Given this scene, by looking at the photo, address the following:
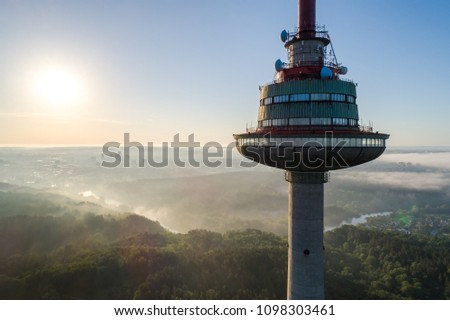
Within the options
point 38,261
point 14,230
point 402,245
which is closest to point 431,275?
point 402,245

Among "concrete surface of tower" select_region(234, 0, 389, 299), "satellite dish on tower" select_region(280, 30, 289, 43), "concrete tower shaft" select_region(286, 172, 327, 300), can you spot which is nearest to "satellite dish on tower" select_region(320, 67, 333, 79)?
"concrete surface of tower" select_region(234, 0, 389, 299)

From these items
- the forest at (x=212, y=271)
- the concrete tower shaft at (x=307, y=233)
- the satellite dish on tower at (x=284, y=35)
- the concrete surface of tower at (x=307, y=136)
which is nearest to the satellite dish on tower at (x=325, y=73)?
the concrete surface of tower at (x=307, y=136)

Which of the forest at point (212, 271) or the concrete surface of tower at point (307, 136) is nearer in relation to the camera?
the concrete surface of tower at point (307, 136)

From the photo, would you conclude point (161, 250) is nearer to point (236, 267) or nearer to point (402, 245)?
point (236, 267)

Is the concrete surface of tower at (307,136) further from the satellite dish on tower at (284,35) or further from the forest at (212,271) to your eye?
the forest at (212,271)

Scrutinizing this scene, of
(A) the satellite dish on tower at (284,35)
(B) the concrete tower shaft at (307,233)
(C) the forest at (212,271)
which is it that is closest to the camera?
(B) the concrete tower shaft at (307,233)

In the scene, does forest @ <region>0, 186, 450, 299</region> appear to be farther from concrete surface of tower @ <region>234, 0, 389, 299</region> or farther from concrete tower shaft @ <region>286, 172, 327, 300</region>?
concrete surface of tower @ <region>234, 0, 389, 299</region>

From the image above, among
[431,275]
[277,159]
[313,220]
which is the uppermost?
[277,159]
